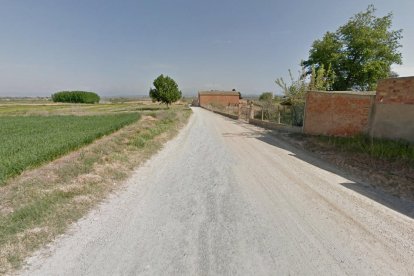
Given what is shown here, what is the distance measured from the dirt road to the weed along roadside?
0.89ft

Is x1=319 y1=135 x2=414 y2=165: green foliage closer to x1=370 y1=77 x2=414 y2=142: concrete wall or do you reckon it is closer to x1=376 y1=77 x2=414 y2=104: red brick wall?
x1=370 y1=77 x2=414 y2=142: concrete wall

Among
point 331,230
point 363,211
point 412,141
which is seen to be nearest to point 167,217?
point 331,230

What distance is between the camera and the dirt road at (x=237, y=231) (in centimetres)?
278

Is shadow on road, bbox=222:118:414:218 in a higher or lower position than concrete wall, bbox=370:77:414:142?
lower

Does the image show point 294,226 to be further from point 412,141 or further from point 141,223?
point 412,141

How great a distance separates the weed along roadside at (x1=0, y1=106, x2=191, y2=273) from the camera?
3.14 meters

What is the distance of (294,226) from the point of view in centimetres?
371

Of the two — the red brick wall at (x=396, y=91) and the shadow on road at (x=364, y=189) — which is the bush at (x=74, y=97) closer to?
the shadow on road at (x=364, y=189)

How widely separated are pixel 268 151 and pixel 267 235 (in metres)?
5.99

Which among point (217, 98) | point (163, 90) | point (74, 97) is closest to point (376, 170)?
point (163, 90)

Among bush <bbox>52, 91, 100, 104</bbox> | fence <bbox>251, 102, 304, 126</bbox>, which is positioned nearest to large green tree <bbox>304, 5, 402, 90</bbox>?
fence <bbox>251, 102, 304, 126</bbox>

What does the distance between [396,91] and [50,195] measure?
11.1 metres

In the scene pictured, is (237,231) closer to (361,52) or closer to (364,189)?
(364,189)

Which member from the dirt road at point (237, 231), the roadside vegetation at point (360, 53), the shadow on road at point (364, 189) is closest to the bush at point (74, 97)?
the roadside vegetation at point (360, 53)
